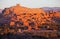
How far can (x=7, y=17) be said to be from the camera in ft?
11.9

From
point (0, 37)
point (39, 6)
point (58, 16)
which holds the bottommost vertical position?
point (0, 37)

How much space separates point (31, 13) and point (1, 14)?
0.70 metres

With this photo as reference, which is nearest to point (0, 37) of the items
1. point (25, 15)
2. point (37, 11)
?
point (25, 15)

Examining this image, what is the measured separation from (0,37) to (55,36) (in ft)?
4.01

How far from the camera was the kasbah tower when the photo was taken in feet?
11.5

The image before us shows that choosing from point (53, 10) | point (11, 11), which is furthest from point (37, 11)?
point (11, 11)

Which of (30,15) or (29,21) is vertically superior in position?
(30,15)

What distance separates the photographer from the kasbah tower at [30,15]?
3.52 metres

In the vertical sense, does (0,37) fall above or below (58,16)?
below

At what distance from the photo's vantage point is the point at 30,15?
3.56m

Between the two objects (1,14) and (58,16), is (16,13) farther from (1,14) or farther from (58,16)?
(58,16)

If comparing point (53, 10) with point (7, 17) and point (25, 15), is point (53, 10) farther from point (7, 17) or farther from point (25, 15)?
point (7, 17)

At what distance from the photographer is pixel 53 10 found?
3555 mm

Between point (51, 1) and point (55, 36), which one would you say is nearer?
point (55, 36)
